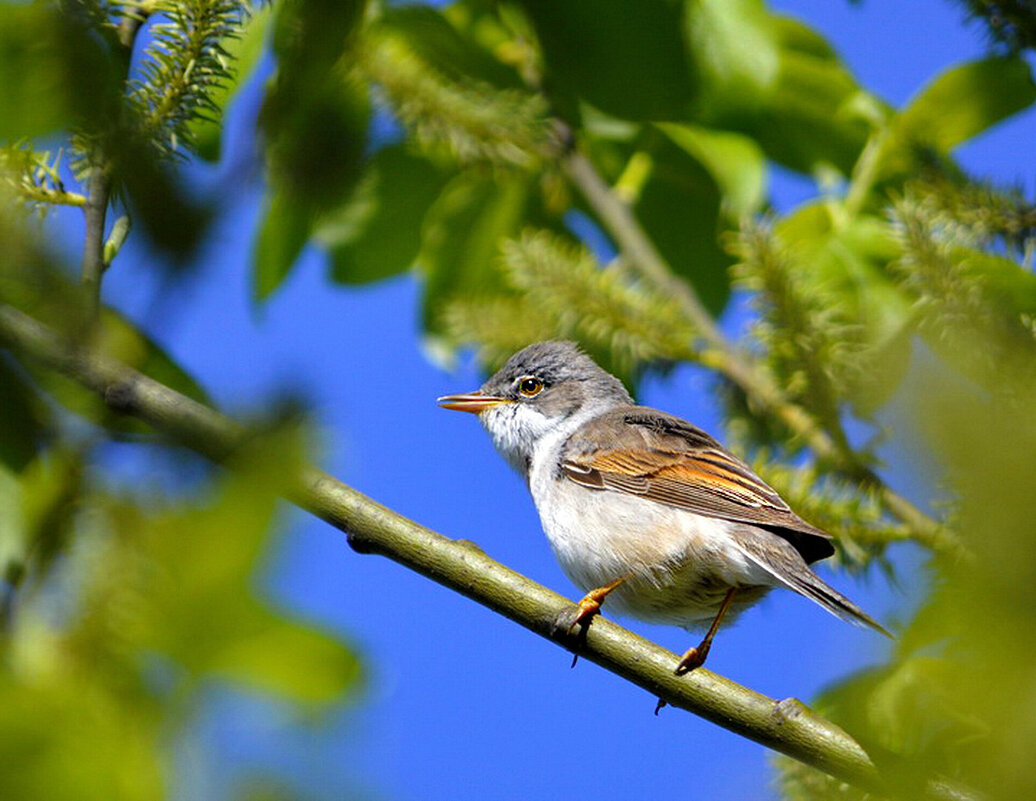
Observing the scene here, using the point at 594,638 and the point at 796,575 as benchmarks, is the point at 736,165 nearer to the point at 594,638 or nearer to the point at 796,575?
the point at 796,575

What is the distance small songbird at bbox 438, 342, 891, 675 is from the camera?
124 inches

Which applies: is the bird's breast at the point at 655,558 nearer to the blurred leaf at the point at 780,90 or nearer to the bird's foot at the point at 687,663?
the bird's foot at the point at 687,663

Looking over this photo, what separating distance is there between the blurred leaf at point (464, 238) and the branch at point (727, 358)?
242 mm

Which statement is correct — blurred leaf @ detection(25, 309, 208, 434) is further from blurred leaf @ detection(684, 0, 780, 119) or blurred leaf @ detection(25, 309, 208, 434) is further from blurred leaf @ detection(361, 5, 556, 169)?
blurred leaf @ detection(684, 0, 780, 119)

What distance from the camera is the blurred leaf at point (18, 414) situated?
1242 mm

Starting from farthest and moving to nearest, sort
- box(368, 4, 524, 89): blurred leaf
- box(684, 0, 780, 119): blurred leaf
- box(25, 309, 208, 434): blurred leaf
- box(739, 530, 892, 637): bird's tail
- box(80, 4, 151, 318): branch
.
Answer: box(368, 4, 524, 89): blurred leaf → box(739, 530, 892, 637): bird's tail → box(684, 0, 780, 119): blurred leaf → box(25, 309, 208, 434): blurred leaf → box(80, 4, 151, 318): branch

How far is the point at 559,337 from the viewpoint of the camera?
9.77 ft

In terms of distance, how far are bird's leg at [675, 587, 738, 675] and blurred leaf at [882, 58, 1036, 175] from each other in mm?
1297

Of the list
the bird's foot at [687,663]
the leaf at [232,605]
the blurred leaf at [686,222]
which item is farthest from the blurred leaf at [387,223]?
the leaf at [232,605]

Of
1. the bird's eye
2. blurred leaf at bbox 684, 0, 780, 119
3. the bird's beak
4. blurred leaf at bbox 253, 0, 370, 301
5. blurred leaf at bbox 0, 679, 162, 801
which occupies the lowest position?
the bird's beak

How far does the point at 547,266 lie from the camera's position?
288cm

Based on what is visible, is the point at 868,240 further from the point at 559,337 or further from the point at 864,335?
the point at 559,337

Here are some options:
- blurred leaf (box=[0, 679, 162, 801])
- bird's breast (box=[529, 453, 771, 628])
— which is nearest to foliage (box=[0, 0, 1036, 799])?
blurred leaf (box=[0, 679, 162, 801])

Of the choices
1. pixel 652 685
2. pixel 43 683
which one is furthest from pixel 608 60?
pixel 43 683
